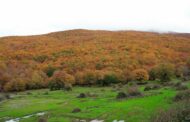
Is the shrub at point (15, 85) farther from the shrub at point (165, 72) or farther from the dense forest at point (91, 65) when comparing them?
the shrub at point (165, 72)

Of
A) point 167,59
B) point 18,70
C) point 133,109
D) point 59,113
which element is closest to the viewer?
point 133,109

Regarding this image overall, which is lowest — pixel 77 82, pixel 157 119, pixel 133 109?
pixel 77 82

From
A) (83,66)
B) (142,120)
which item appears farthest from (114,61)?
(142,120)

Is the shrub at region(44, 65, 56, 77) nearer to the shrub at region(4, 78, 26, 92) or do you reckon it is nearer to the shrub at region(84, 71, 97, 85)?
the shrub at region(4, 78, 26, 92)

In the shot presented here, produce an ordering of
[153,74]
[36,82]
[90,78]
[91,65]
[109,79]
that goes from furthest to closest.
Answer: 1. [91,65]
2. [36,82]
3. [90,78]
4. [109,79]
5. [153,74]

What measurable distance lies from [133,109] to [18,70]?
11186 centimetres

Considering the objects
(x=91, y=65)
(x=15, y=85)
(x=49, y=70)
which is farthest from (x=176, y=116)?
(x=91, y=65)

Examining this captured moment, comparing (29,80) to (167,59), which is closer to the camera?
(29,80)

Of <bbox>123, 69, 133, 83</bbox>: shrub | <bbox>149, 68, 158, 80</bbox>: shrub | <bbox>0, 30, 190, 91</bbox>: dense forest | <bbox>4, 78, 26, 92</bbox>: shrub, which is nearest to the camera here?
<bbox>149, 68, 158, 80</bbox>: shrub

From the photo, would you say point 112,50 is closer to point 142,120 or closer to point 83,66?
point 83,66

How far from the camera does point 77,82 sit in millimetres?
125312

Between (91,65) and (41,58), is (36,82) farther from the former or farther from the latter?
(41,58)

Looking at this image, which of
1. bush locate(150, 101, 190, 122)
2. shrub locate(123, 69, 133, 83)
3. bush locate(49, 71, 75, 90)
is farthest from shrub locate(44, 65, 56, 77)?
→ bush locate(150, 101, 190, 122)

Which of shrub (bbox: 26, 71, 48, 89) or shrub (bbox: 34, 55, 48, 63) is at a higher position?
shrub (bbox: 34, 55, 48, 63)
